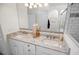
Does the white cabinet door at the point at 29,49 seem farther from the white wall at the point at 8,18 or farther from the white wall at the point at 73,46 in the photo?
the white wall at the point at 73,46

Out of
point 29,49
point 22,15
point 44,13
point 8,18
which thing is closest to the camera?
point 29,49

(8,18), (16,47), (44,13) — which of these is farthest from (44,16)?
(16,47)

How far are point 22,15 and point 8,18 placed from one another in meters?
0.46

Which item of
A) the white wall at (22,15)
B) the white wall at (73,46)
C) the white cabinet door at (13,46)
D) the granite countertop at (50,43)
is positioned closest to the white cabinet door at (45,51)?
the granite countertop at (50,43)

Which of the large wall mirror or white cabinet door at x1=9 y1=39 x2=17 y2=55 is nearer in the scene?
the large wall mirror

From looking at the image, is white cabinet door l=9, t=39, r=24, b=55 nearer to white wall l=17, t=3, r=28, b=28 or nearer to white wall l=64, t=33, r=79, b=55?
white wall l=17, t=3, r=28, b=28

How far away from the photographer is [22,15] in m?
2.59

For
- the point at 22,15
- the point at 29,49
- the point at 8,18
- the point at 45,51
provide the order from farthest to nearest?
the point at 22,15 < the point at 8,18 < the point at 29,49 < the point at 45,51

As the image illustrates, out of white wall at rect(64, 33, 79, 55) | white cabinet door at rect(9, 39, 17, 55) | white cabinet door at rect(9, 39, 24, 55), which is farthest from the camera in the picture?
white cabinet door at rect(9, 39, 17, 55)

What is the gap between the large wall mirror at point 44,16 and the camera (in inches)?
78.7

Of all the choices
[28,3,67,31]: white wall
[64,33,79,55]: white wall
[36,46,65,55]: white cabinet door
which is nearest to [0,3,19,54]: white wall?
[28,3,67,31]: white wall

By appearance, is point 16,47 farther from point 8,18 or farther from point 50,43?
point 50,43

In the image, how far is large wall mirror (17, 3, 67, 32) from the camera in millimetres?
2000
